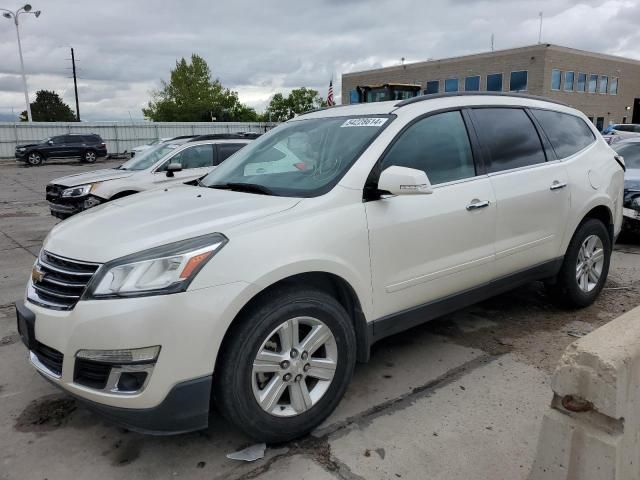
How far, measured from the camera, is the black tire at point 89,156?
1197 inches

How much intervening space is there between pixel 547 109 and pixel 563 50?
46.7 metres

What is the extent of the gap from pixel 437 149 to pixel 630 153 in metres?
7.03

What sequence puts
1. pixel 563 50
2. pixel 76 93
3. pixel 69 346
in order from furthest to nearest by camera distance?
pixel 76 93
pixel 563 50
pixel 69 346

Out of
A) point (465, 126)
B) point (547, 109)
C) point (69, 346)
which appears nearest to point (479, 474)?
point (69, 346)

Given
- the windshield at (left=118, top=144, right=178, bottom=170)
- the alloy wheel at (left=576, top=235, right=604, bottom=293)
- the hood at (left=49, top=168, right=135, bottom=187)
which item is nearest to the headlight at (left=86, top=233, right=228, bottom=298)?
the alloy wheel at (left=576, top=235, right=604, bottom=293)

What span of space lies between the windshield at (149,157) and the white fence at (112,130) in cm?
2687

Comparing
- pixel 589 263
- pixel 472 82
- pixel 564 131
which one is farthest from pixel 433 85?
pixel 589 263

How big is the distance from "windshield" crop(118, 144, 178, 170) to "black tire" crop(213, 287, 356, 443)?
735 centimetres

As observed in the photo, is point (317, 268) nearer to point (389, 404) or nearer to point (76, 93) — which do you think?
point (389, 404)

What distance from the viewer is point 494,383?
3.44 m

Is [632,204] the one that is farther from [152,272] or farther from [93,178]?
[93,178]

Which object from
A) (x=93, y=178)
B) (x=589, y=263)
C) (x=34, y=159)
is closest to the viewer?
(x=589, y=263)

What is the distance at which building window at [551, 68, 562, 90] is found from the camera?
44156 mm

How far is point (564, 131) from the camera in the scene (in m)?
4.53
